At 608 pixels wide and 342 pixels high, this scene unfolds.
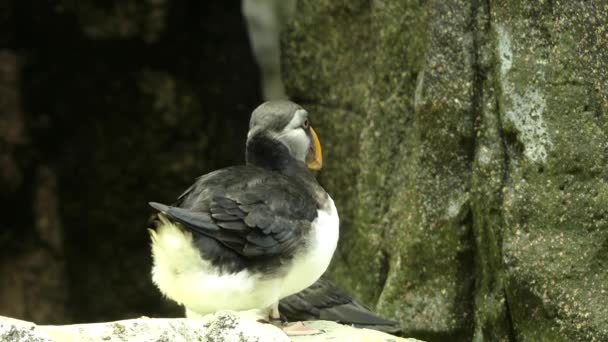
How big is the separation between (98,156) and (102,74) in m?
0.56

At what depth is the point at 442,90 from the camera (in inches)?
192

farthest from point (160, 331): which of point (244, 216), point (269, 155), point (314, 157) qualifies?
point (314, 157)

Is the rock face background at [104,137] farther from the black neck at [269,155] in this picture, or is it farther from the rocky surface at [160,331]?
the rocky surface at [160,331]

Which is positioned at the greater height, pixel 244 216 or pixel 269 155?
pixel 269 155

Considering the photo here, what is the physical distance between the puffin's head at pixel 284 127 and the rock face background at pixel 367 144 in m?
0.52

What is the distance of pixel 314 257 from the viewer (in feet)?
14.4

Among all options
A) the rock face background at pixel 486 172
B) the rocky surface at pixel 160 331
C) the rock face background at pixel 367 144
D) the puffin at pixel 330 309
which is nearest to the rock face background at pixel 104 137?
the rock face background at pixel 367 144

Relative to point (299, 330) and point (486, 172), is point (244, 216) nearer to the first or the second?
point (299, 330)

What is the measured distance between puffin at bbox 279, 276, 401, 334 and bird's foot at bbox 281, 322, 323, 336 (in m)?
0.53

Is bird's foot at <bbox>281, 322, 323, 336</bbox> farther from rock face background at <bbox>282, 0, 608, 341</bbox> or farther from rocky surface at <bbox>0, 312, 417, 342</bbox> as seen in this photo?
rock face background at <bbox>282, 0, 608, 341</bbox>

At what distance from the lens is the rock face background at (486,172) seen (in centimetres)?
450

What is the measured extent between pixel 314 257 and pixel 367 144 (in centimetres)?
123

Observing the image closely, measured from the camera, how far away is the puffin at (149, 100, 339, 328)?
13.7 feet

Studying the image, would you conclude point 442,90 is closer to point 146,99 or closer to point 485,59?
point 485,59
